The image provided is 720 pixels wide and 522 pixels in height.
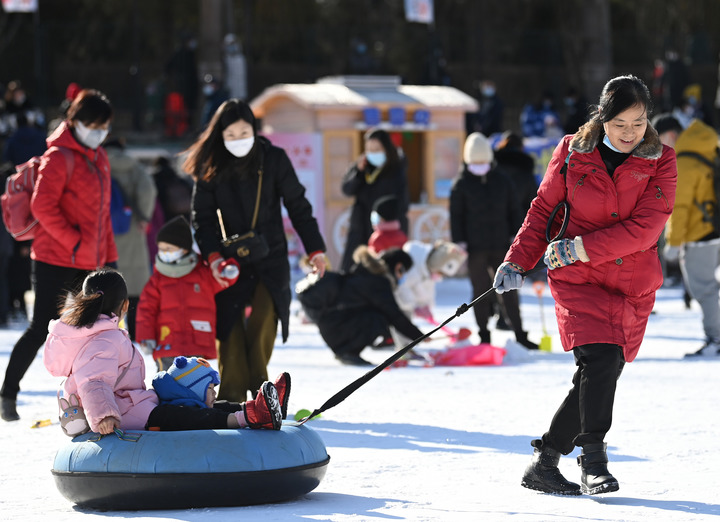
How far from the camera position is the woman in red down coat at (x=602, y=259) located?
4.82m

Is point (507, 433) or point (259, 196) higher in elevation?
Result: point (259, 196)

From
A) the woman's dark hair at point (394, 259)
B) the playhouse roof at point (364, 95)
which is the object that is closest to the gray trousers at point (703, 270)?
the woman's dark hair at point (394, 259)

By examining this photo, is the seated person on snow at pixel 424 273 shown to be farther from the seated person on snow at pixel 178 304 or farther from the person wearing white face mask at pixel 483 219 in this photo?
the seated person on snow at pixel 178 304

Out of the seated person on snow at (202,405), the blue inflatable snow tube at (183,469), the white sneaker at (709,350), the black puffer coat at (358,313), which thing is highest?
the seated person on snow at (202,405)

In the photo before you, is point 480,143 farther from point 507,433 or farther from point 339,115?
point 339,115

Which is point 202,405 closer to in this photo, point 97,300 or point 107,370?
point 107,370

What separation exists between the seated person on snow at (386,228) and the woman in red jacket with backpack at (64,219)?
12.2 ft

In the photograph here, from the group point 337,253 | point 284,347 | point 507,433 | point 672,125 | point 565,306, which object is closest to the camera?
point 565,306

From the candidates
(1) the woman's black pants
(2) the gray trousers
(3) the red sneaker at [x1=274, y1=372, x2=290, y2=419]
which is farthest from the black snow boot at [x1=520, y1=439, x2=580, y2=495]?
(2) the gray trousers

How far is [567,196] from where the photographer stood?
4.96 meters

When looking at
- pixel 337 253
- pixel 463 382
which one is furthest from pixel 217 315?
pixel 337 253

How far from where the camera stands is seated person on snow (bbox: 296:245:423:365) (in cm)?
939

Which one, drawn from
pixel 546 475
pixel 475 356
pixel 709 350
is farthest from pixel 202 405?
pixel 709 350

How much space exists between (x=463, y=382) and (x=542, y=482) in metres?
3.48
